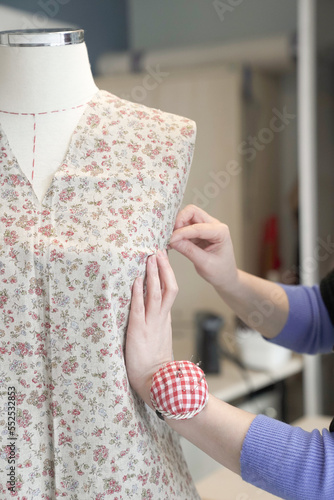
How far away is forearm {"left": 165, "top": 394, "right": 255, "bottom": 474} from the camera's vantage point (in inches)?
33.0

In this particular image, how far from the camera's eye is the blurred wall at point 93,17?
194 cm

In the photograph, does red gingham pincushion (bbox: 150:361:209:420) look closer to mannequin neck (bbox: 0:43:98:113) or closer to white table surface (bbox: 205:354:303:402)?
mannequin neck (bbox: 0:43:98:113)

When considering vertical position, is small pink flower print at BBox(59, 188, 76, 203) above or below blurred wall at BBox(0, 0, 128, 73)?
below

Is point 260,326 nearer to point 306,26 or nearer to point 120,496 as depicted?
point 120,496

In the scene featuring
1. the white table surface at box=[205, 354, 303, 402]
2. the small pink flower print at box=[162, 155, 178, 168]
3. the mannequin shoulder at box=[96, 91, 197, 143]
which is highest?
the mannequin shoulder at box=[96, 91, 197, 143]

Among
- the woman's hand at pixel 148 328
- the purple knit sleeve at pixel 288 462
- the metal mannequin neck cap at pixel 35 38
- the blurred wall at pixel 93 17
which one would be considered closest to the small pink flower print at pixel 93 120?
the metal mannequin neck cap at pixel 35 38

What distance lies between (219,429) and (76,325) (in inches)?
9.3

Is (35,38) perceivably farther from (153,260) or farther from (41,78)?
(153,260)

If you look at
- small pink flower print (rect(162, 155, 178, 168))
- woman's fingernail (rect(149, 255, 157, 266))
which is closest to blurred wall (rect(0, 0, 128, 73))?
small pink flower print (rect(162, 155, 178, 168))

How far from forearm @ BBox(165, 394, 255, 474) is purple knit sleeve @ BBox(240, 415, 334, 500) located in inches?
0.5

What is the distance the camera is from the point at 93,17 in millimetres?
2551

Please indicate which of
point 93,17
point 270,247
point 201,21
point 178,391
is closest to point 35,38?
point 178,391

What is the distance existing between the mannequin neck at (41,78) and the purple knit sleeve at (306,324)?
0.60 m

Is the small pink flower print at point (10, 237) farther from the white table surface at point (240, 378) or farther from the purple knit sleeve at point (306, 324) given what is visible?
the white table surface at point (240, 378)
